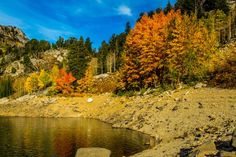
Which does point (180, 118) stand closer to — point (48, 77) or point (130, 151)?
point (130, 151)

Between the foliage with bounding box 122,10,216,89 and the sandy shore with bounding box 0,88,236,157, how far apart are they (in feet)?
20.3

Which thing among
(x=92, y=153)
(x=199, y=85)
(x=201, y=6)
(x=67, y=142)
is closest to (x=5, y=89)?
(x=201, y=6)

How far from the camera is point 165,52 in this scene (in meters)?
68.1

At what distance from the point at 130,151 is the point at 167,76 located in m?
35.2

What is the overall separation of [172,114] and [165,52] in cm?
2144

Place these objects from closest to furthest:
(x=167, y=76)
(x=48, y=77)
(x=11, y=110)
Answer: (x=167, y=76) → (x=11, y=110) → (x=48, y=77)

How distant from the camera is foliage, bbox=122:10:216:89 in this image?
64375mm

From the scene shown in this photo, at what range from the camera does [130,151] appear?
3641cm

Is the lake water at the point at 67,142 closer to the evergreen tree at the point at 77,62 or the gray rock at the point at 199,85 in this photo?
the gray rock at the point at 199,85

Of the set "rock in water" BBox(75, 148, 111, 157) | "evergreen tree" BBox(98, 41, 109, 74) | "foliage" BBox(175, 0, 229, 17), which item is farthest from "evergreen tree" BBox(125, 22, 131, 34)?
"rock in water" BBox(75, 148, 111, 157)

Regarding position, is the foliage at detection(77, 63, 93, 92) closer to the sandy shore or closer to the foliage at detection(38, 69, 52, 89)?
the sandy shore

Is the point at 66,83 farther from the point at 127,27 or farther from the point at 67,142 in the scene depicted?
the point at 127,27

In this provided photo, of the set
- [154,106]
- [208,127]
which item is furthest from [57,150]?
[154,106]

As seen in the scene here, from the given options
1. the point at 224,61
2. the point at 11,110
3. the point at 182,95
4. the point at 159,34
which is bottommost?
the point at 11,110
